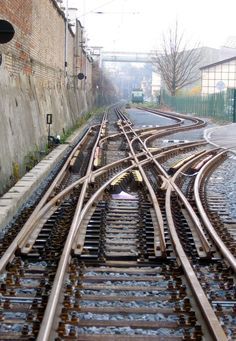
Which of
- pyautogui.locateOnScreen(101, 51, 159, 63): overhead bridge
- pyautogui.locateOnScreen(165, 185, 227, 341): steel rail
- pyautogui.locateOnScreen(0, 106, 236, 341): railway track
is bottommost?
pyautogui.locateOnScreen(0, 106, 236, 341): railway track

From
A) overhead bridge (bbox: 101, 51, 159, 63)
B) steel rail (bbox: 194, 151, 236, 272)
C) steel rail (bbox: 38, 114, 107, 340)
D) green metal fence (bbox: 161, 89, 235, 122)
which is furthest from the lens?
overhead bridge (bbox: 101, 51, 159, 63)

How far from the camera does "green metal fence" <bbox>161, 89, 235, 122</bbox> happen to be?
4091 cm

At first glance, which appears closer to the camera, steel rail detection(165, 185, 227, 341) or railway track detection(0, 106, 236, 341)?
steel rail detection(165, 185, 227, 341)

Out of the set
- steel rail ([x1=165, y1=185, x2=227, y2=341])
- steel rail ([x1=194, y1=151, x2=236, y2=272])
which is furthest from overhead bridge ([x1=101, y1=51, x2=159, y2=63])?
steel rail ([x1=165, y1=185, x2=227, y2=341])

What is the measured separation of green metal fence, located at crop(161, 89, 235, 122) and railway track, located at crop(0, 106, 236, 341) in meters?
31.7

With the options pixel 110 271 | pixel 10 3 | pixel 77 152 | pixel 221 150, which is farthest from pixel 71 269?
pixel 221 150

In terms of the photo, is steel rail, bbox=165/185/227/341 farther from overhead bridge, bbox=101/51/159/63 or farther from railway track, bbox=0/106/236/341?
overhead bridge, bbox=101/51/159/63

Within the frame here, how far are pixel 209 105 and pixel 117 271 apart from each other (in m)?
43.3

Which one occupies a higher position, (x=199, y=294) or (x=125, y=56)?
(x=125, y=56)

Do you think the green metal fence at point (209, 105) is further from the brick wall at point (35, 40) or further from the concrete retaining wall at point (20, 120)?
the concrete retaining wall at point (20, 120)

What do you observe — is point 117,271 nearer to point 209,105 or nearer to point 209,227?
point 209,227

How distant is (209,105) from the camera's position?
4816cm

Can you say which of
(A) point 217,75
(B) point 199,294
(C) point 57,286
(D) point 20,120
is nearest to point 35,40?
(D) point 20,120

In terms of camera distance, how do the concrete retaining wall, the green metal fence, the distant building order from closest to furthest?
the concrete retaining wall
the green metal fence
the distant building
